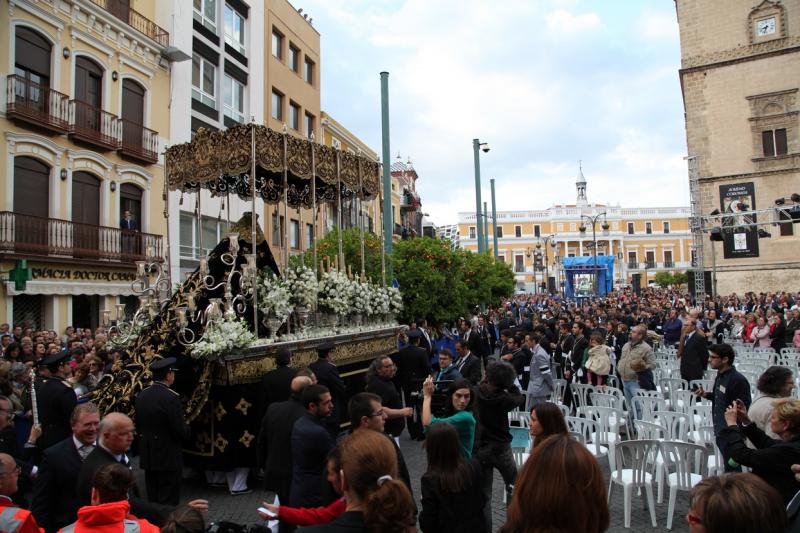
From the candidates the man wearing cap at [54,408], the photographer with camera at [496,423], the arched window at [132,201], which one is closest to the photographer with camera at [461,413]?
the photographer with camera at [496,423]

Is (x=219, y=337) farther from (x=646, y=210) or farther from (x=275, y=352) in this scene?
(x=646, y=210)

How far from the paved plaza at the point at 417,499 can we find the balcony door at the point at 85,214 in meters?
11.5

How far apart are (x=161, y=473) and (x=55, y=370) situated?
1605 mm

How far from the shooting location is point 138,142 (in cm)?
1920

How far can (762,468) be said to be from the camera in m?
3.78

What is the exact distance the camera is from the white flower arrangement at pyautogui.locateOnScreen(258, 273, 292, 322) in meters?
8.30

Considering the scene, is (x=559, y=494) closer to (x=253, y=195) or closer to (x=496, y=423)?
(x=496, y=423)

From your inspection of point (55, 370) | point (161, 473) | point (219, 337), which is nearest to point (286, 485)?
point (161, 473)

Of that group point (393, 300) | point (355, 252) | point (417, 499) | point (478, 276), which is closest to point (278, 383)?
point (417, 499)

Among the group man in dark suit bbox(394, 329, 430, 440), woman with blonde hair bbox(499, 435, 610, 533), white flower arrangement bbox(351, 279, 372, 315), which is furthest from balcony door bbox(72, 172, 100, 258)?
woman with blonde hair bbox(499, 435, 610, 533)

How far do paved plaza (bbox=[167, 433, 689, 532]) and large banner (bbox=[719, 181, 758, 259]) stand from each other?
2955 cm

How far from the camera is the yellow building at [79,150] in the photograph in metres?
15.4

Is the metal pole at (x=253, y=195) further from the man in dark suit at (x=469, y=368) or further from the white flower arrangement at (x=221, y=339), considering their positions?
the man in dark suit at (x=469, y=368)

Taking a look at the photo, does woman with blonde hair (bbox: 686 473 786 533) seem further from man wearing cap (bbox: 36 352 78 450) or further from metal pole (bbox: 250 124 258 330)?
metal pole (bbox: 250 124 258 330)
